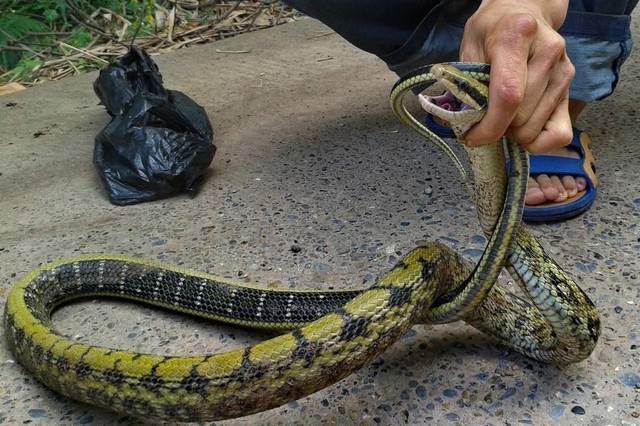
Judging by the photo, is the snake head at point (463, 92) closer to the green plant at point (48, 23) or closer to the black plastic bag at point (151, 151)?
the black plastic bag at point (151, 151)

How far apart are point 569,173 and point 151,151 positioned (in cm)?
160

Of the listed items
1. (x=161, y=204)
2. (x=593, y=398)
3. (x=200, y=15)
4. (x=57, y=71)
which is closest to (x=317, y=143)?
(x=161, y=204)

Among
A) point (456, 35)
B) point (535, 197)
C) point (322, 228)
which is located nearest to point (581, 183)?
point (535, 197)

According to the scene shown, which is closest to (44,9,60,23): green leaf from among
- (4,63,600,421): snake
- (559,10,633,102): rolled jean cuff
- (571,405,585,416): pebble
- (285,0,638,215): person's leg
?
(285,0,638,215): person's leg

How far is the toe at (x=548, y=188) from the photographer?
2170 millimetres

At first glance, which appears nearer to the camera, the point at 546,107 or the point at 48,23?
the point at 546,107

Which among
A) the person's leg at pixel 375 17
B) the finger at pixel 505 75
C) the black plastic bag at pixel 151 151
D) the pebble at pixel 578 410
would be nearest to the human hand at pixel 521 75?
the finger at pixel 505 75

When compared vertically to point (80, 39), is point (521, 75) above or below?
above

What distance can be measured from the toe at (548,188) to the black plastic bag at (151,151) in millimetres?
1304

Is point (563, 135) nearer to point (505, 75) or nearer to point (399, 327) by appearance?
point (505, 75)

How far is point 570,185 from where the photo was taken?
7.24 feet

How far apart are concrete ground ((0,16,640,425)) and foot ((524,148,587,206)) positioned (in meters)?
0.09

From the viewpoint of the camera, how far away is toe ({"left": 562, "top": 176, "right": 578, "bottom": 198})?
2.19 meters

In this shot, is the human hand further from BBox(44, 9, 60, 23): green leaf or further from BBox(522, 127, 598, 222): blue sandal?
BBox(44, 9, 60, 23): green leaf
